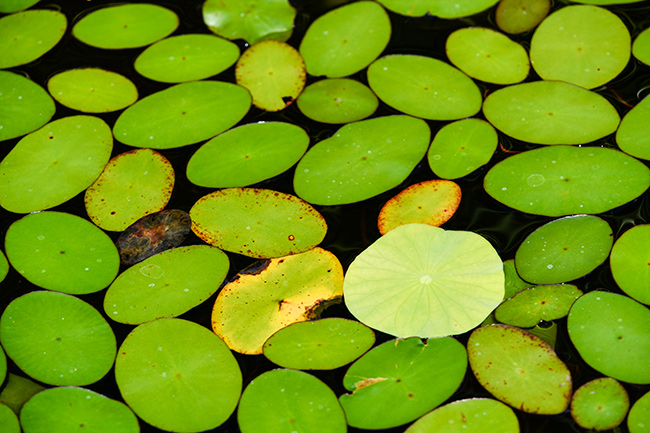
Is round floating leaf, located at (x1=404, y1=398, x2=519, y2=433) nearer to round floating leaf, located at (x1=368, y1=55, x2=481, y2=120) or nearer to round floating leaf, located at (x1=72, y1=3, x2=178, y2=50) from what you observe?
round floating leaf, located at (x1=368, y1=55, x2=481, y2=120)

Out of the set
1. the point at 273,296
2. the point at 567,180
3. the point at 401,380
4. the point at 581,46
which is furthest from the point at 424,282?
the point at 581,46

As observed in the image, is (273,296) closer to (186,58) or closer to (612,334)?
(612,334)

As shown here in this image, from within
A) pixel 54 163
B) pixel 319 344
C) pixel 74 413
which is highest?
pixel 54 163

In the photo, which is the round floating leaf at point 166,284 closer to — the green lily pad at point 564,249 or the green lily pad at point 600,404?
the green lily pad at point 564,249

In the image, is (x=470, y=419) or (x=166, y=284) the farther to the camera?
(x=166, y=284)

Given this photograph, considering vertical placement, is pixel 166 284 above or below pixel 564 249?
below

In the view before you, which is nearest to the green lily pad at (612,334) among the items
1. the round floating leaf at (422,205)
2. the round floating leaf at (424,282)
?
the round floating leaf at (424,282)

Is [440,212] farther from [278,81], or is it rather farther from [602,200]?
[278,81]

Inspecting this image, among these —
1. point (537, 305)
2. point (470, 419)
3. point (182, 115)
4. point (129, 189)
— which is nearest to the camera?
point (470, 419)

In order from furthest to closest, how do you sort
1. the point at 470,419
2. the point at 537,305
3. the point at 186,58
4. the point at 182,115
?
the point at 186,58 < the point at 182,115 < the point at 537,305 < the point at 470,419
